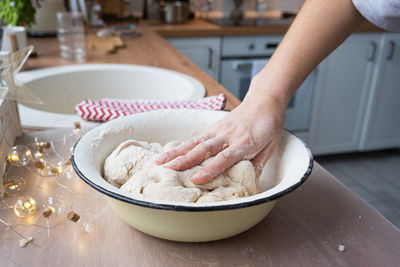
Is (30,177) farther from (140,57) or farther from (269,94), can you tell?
(140,57)

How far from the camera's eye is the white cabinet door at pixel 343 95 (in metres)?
2.32

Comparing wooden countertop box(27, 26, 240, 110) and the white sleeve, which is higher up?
the white sleeve

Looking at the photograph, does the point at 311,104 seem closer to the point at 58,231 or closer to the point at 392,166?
the point at 392,166

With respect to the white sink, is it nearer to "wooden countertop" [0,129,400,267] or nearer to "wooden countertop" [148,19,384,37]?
"wooden countertop" [0,129,400,267]

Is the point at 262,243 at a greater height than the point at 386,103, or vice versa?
the point at 262,243

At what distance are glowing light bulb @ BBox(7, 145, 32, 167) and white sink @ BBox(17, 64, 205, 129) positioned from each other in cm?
58

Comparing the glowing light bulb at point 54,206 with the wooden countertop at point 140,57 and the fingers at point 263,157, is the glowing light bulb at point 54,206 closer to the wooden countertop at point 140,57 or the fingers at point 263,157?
the fingers at point 263,157

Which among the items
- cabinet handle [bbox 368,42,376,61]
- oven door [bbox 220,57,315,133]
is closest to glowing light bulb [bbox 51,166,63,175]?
oven door [bbox 220,57,315,133]

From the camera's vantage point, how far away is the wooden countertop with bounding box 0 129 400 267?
1.58 feet

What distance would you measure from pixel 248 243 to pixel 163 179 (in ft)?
0.49

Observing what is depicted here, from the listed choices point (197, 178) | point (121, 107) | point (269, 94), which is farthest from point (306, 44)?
point (121, 107)

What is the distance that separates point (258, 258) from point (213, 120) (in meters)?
0.29

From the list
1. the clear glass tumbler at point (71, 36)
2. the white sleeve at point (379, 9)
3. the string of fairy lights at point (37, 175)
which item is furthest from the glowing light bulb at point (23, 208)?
the clear glass tumbler at point (71, 36)

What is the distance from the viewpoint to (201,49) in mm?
2186
